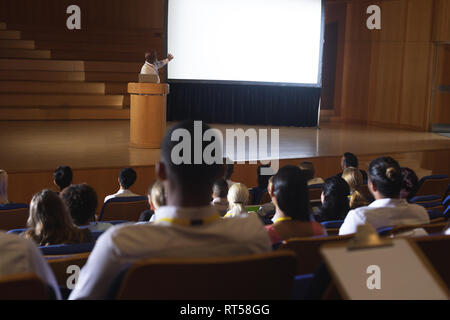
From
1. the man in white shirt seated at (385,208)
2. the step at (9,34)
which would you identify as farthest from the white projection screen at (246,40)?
the man in white shirt seated at (385,208)

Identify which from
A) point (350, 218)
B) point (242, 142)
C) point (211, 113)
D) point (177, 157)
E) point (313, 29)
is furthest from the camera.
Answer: point (211, 113)

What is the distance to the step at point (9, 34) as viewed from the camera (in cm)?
1122

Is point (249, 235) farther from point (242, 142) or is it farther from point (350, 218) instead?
point (242, 142)

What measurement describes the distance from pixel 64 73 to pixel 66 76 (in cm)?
7

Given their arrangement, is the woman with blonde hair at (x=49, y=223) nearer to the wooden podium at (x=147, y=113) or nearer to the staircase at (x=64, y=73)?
the wooden podium at (x=147, y=113)

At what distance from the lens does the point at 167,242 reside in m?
1.59

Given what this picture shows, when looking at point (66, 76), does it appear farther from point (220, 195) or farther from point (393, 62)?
point (220, 195)

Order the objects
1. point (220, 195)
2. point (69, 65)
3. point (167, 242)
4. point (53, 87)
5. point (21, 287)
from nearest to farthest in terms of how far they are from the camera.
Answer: point (21, 287) < point (167, 242) < point (220, 195) < point (53, 87) < point (69, 65)

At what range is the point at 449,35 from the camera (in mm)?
10555

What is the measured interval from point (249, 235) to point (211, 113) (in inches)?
375

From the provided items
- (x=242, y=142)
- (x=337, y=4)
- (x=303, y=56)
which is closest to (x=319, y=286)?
(x=242, y=142)

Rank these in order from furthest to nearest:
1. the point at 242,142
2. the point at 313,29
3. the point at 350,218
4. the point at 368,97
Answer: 1. the point at 368,97
2. the point at 313,29
3. the point at 242,142
4. the point at 350,218

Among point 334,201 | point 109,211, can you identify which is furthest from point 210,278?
point 109,211

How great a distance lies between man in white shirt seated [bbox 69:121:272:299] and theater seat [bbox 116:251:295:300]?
11 centimetres
